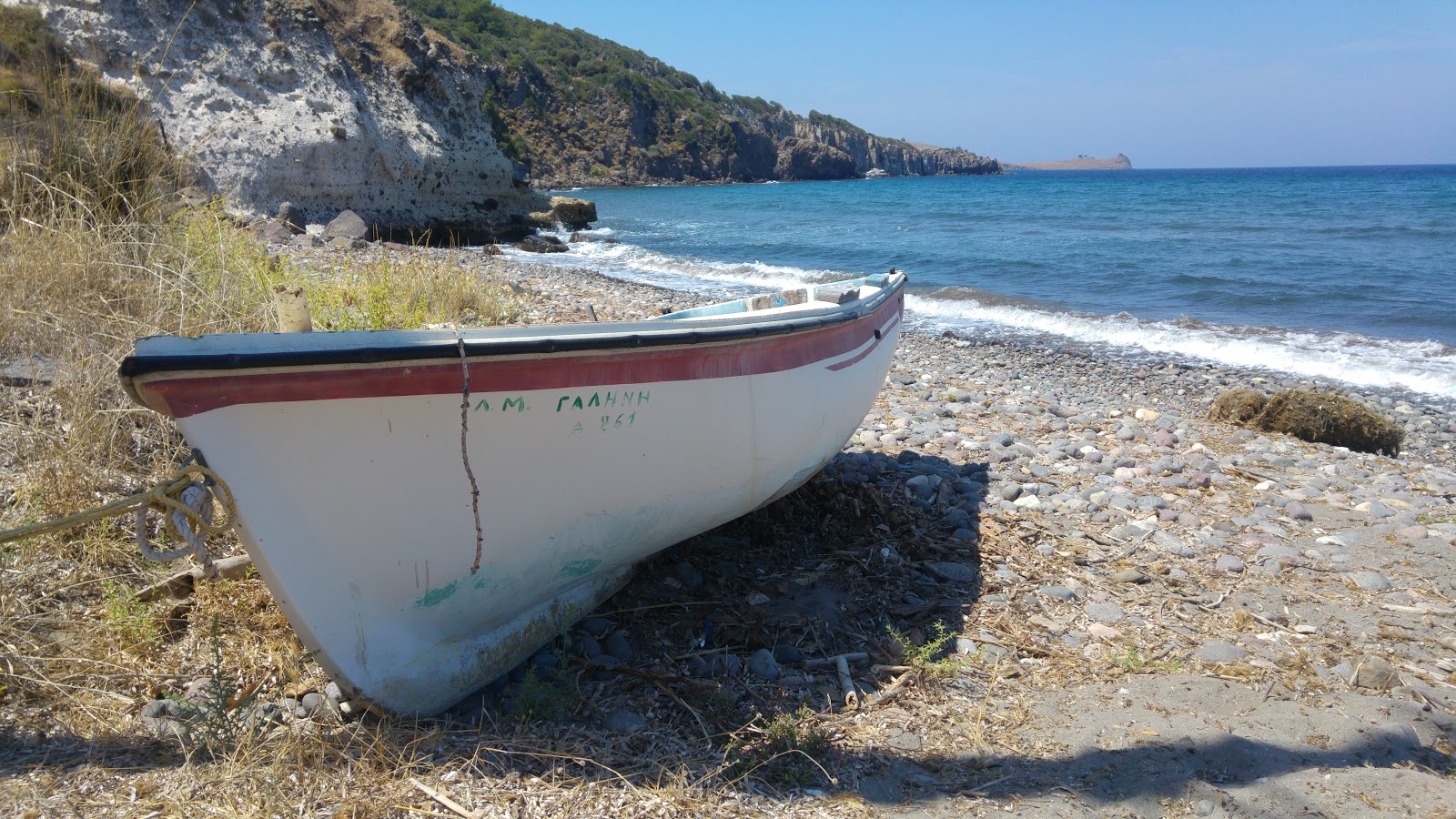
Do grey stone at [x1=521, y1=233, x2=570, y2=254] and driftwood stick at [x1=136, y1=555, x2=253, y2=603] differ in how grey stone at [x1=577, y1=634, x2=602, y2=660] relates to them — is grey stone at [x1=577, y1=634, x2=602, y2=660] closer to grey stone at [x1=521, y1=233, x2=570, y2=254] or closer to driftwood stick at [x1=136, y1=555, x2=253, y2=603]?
driftwood stick at [x1=136, y1=555, x2=253, y2=603]

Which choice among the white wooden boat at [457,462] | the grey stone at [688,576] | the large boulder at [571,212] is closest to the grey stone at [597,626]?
the white wooden boat at [457,462]

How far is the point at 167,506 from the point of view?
84.5 inches

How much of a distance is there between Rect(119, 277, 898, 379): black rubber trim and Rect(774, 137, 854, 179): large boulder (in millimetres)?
98596

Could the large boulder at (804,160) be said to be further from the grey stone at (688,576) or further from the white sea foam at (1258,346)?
the grey stone at (688,576)

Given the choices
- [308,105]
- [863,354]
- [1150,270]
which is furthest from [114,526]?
[1150,270]

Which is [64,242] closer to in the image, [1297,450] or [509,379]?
[509,379]

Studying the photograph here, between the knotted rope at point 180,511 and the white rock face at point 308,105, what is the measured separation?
13.7 metres

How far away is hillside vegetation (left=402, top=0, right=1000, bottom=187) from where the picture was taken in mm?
69375

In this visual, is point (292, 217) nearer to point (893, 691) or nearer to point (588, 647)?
point (588, 647)

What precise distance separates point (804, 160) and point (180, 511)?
102 meters

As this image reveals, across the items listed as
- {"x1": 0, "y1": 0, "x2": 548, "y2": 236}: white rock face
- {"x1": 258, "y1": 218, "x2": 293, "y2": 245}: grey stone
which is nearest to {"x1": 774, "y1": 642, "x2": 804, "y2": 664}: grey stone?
{"x1": 258, "y1": 218, "x2": 293, "y2": 245}: grey stone

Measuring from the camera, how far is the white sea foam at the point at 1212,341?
9.66 m

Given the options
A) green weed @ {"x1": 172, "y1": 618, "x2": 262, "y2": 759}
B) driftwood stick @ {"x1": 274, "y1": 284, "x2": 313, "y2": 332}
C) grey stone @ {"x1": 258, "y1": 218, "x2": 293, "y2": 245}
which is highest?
grey stone @ {"x1": 258, "y1": 218, "x2": 293, "y2": 245}

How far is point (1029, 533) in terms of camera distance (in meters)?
4.53
